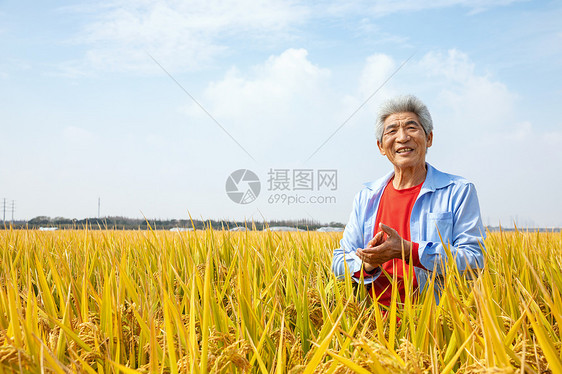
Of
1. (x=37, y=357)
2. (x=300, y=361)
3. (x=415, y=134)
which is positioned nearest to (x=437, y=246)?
(x=415, y=134)

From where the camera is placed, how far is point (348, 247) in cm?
279

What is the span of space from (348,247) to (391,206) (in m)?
0.39

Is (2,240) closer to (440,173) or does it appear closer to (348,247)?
(348,247)

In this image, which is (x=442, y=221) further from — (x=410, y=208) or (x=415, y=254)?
(x=415, y=254)

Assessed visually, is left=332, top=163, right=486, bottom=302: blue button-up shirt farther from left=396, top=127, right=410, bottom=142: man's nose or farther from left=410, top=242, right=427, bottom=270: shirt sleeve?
left=396, top=127, right=410, bottom=142: man's nose

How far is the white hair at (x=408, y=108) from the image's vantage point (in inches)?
104

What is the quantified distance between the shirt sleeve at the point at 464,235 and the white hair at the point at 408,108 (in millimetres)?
479

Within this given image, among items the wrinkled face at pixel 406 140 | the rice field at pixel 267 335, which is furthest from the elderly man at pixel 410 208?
the rice field at pixel 267 335

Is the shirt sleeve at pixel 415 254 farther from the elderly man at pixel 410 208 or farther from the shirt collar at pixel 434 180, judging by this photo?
the shirt collar at pixel 434 180

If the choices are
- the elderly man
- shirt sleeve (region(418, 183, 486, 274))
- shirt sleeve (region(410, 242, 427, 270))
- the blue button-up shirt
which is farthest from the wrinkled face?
shirt sleeve (region(410, 242, 427, 270))

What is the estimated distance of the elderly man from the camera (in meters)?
2.31

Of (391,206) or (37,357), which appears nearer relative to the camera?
(37,357)

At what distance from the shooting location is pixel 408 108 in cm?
265

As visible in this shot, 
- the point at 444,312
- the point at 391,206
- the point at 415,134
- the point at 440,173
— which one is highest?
the point at 415,134
